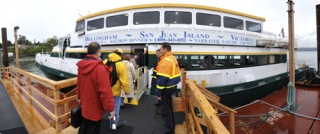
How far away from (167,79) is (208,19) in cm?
486

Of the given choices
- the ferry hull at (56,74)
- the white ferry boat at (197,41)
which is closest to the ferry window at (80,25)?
the white ferry boat at (197,41)

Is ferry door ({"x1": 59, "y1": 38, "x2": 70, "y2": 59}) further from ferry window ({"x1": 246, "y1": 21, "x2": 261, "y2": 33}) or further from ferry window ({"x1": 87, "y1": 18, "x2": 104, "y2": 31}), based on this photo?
A: ferry window ({"x1": 246, "y1": 21, "x2": 261, "y2": 33})

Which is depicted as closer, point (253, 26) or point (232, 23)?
point (232, 23)

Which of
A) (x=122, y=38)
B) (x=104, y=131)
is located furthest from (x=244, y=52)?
(x=104, y=131)

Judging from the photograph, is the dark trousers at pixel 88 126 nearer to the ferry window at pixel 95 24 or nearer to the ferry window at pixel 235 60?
the ferry window at pixel 95 24

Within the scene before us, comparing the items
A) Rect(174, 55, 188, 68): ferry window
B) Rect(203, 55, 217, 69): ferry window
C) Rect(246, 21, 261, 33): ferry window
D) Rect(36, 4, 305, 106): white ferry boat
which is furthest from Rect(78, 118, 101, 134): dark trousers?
Rect(246, 21, 261, 33): ferry window

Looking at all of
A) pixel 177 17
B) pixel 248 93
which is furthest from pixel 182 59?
pixel 248 93

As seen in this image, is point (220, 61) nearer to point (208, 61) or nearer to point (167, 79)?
point (208, 61)

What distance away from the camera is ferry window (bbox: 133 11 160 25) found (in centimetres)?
680

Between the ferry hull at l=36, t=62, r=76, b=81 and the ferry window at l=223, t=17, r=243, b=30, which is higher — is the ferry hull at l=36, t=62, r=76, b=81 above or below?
below

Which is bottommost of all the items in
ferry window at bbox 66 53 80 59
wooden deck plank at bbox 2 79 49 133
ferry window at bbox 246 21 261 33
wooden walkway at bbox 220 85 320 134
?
wooden walkway at bbox 220 85 320 134

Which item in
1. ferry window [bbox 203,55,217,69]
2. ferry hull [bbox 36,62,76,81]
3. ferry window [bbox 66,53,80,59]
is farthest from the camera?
ferry window [bbox 66,53,80,59]

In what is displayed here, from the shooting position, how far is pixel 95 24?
8070 millimetres

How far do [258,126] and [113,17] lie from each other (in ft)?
22.0
